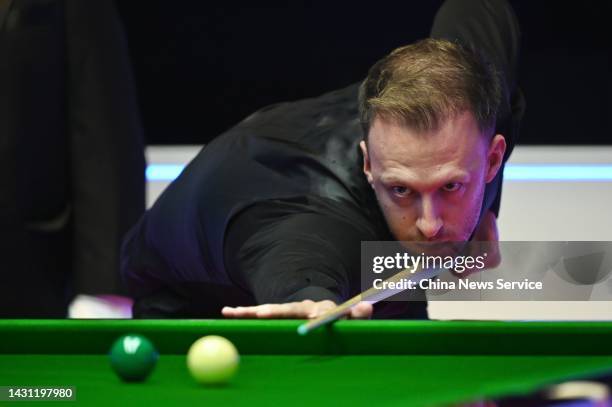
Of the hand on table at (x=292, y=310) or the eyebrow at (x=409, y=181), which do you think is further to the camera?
the eyebrow at (x=409, y=181)

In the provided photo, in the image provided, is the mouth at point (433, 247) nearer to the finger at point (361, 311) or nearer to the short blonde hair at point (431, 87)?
the short blonde hair at point (431, 87)

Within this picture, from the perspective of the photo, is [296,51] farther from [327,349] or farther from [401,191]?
[327,349]

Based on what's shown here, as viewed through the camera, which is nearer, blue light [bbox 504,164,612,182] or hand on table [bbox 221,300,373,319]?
hand on table [bbox 221,300,373,319]

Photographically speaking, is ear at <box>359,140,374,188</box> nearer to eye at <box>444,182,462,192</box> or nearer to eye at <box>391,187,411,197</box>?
eye at <box>391,187,411,197</box>

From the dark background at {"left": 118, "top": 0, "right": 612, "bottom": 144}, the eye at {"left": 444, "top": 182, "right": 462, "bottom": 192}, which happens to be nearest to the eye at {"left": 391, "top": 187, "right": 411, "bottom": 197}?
the eye at {"left": 444, "top": 182, "right": 462, "bottom": 192}

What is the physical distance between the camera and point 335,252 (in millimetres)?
2854

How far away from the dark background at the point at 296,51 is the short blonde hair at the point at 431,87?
103 inches

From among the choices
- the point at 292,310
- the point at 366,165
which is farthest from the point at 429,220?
the point at 292,310


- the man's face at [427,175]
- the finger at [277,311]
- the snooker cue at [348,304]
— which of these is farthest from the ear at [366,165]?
the finger at [277,311]

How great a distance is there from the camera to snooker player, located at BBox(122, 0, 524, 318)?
2984 millimetres

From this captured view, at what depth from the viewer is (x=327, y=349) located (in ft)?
7.19

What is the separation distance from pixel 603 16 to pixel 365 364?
4.32 meters

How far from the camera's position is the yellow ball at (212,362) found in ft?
6.29

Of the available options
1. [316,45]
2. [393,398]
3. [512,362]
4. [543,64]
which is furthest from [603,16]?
[393,398]
